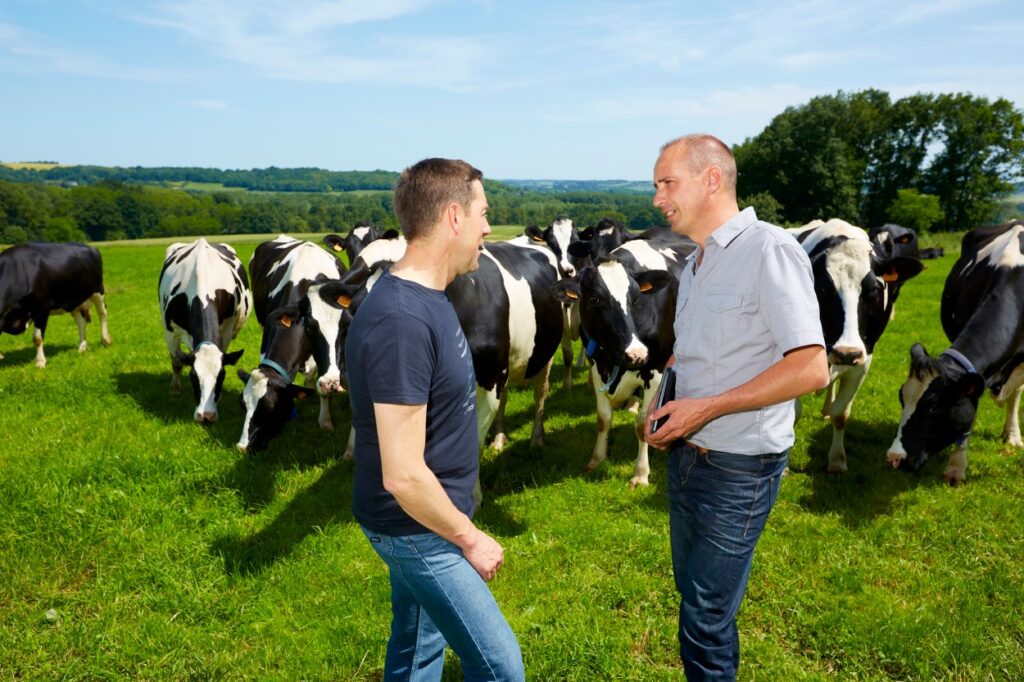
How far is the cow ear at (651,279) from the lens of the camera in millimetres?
5824

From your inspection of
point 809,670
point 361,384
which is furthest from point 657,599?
point 361,384

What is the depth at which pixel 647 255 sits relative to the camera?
23.0 feet

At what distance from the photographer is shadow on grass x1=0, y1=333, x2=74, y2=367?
11.9 metres

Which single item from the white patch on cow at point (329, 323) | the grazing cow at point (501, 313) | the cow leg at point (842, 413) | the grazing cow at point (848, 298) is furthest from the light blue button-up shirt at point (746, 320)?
the cow leg at point (842, 413)

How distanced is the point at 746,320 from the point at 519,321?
4437 millimetres

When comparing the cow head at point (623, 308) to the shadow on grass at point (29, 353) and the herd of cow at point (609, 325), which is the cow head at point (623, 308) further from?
the shadow on grass at point (29, 353)

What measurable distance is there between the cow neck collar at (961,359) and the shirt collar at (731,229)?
4.29 meters

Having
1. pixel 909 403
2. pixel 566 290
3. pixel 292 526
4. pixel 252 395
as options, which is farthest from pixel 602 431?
pixel 252 395

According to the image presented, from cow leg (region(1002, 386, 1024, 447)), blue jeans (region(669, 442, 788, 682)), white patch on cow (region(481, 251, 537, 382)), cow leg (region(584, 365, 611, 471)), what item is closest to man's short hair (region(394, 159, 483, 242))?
blue jeans (region(669, 442, 788, 682))

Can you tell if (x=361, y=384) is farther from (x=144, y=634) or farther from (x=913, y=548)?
(x=913, y=548)

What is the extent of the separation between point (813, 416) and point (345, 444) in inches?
235

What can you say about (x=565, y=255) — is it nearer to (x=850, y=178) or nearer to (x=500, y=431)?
(x=500, y=431)

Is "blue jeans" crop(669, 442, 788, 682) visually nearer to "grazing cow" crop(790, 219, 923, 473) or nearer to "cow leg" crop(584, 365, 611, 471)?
"grazing cow" crop(790, 219, 923, 473)

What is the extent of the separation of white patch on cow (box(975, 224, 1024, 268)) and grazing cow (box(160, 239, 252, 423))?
8547mm
